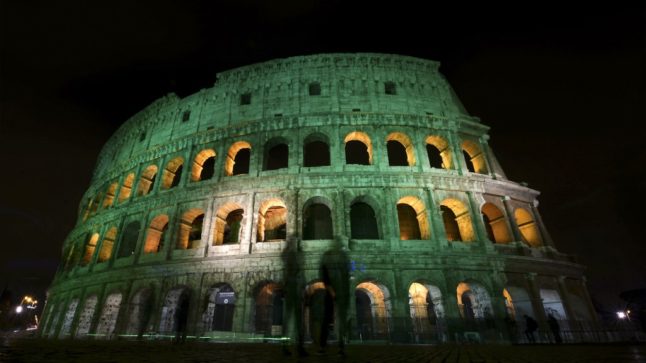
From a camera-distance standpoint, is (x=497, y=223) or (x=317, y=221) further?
(x=317, y=221)

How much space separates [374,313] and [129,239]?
15.8m

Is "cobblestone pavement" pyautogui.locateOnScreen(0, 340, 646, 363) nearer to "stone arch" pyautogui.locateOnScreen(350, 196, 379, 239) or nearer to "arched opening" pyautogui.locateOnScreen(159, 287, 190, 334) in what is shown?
"arched opening" pyautogui.locateOnScreen(159, 287, 190, 334)

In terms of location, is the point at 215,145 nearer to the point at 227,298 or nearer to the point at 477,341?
the point at 227,298

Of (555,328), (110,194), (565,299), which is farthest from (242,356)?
(110,194)

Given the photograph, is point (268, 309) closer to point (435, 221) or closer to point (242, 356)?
point (435, 221)

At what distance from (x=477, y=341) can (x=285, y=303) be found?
7.95 meters

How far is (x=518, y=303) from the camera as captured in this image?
49.0 feet

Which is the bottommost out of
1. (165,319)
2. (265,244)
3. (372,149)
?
(165,319)

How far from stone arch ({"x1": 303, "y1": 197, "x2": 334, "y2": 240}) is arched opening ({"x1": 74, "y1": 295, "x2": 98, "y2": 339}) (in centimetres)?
1284

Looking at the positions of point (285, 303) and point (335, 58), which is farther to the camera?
point (335, 58)

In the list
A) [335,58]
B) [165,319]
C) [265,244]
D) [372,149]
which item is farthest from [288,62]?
[165,319]

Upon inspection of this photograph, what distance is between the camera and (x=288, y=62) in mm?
20766

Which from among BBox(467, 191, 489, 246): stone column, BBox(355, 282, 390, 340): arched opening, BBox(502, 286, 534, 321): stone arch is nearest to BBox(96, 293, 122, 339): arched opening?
BBox(355, 282, 390, 340): arched opening

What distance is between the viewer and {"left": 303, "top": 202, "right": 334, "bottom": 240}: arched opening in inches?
666
